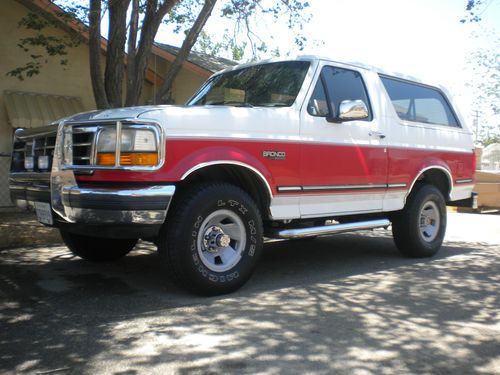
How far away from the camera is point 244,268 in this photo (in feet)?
15.2

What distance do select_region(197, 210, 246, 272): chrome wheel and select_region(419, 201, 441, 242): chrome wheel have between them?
118 inches

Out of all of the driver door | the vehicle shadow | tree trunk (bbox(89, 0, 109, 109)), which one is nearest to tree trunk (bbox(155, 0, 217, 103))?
tree trunk (bbox(89, 0, 109, 109))

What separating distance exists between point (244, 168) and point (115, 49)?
5.09 metres

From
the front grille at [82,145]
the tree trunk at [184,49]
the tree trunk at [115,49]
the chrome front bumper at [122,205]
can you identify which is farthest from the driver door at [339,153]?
the tree trunk at [184,49]

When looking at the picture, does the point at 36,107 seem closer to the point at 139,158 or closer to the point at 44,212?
the point at 44,212

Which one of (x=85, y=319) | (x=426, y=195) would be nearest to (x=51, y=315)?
(x=85, y=319)

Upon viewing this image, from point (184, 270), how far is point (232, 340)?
0.88m

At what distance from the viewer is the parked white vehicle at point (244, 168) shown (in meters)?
4.07

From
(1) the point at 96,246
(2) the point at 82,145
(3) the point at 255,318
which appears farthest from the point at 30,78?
(3) the point at 255,318

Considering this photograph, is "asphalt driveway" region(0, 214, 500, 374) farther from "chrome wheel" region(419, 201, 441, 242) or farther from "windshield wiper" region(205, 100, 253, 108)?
"windshield wiper" region(205, 100, 253, 108)

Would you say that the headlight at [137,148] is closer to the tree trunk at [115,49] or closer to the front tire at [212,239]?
the front tire at [212,239]

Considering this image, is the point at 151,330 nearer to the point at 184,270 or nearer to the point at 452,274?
the point at 184,270

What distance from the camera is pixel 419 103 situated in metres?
6.68

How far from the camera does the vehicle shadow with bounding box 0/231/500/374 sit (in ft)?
10.6
